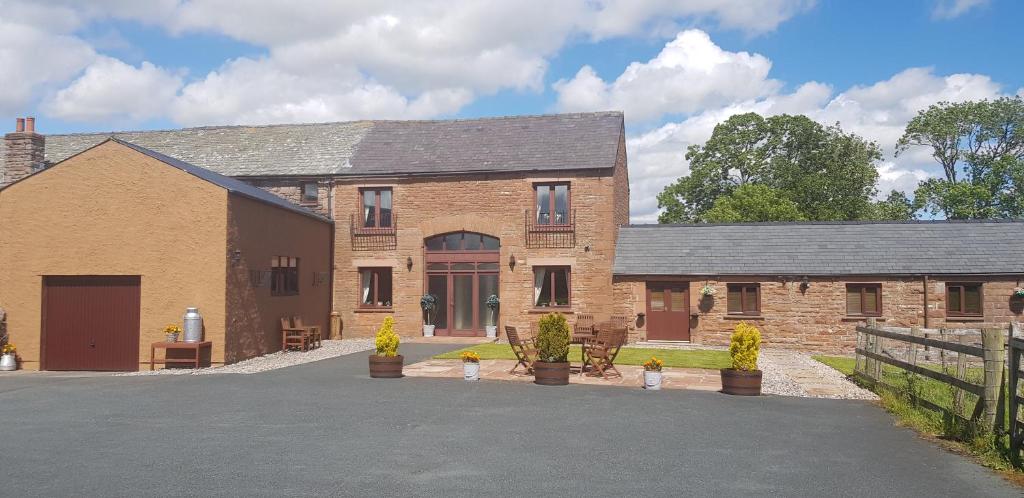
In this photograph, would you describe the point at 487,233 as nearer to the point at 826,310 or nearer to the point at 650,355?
the point at 650,355

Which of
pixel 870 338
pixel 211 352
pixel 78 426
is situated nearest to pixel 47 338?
pixel 211 352

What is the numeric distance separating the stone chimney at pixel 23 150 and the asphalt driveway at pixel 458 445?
11.6 meters

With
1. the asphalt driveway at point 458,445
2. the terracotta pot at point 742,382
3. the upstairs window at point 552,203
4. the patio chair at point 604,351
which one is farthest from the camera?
the upstairs window at point 552,203

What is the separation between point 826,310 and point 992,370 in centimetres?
1556

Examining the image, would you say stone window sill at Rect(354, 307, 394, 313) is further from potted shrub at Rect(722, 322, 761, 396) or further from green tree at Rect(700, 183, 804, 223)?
green tree at Rect(700, 183, 804, 223)

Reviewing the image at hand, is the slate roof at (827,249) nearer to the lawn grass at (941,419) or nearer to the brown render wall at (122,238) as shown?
the lawn grass at (941,419)

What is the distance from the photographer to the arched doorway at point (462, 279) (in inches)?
1005

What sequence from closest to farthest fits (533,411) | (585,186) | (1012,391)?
(1012,391)
(533,411)
(585,186)

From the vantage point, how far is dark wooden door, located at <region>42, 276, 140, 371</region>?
17.8m

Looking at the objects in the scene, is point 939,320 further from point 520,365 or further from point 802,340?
point 520,365

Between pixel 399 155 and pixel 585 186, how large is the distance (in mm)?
7051

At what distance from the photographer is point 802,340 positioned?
23.4 m

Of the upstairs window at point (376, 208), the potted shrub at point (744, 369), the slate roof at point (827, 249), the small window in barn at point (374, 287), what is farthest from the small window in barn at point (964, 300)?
the upstairs window at point (376, 208)

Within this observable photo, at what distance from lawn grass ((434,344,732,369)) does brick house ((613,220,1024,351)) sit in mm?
2833
